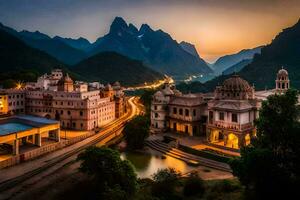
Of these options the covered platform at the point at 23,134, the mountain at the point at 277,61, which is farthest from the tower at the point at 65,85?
the mountain at the point at 277,61

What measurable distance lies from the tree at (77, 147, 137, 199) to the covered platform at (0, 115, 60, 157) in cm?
1440

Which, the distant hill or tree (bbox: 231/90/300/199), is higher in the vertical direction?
the distant hill

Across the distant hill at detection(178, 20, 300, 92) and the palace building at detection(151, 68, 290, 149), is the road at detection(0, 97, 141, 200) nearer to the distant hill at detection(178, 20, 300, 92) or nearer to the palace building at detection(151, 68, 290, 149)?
the palace building at detection(151, 68, 290, 149)

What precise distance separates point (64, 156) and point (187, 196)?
1983 cm

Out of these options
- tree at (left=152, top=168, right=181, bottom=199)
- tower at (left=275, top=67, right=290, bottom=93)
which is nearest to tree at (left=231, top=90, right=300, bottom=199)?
tree at (left=152, top=168, right=181, bottom=199)

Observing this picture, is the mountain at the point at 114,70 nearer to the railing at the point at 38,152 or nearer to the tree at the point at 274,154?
the railing at the point at 38,152

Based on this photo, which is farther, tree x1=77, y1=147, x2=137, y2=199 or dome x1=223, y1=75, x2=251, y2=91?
dome x1=223, y1=75, x2=251, y2=91

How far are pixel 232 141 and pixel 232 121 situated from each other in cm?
376

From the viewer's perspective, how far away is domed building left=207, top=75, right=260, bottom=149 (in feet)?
146

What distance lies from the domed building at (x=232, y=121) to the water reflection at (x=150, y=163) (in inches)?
283

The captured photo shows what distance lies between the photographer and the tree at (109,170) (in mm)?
29041

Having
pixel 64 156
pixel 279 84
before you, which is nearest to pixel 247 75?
pixel 279 84

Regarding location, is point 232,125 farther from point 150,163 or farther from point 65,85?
point 65,85

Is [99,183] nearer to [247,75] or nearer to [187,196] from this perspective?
[187,196]
